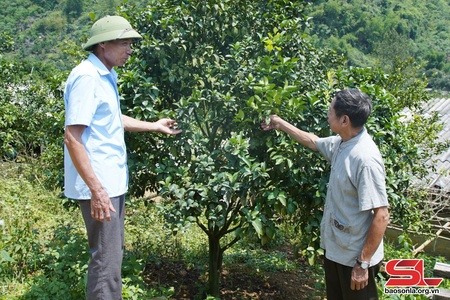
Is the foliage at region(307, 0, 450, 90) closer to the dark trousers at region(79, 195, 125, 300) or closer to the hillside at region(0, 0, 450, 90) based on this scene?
the hillside at region(0, 0, 450, 90)

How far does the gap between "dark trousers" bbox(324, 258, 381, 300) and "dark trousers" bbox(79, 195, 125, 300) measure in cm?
127

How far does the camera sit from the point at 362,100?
2842mm

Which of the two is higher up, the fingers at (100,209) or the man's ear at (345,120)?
the man's ear at (345,120)

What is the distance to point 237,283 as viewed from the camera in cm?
499

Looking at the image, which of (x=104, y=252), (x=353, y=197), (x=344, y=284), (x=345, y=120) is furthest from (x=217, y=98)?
(x=344, y=284)

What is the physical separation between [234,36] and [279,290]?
2521 millimetres

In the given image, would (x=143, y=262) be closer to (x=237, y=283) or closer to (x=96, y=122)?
(x=237, y=283)

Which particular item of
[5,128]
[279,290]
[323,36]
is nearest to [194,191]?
[279,290]

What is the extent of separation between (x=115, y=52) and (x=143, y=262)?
2.38 meters

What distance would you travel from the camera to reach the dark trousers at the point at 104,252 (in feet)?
9.25

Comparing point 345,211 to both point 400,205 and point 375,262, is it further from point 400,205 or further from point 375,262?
point 400,205

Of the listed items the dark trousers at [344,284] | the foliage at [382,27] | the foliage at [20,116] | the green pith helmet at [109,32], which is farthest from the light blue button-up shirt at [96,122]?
the foliage at [382,27]

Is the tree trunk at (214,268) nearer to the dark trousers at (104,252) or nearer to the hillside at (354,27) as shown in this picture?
the dark trousers at (104,252)

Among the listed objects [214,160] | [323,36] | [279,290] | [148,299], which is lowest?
[279,290]
